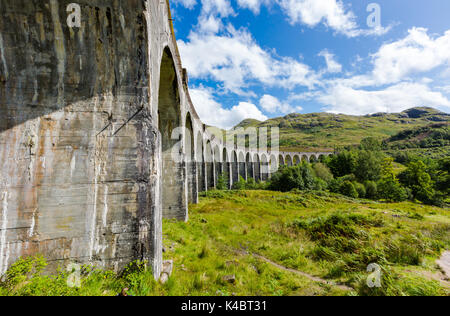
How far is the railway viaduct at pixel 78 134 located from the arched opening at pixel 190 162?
30.6 feet

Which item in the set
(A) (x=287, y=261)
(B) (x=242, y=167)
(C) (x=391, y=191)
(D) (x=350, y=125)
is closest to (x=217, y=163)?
(B) (x=242, y=167)

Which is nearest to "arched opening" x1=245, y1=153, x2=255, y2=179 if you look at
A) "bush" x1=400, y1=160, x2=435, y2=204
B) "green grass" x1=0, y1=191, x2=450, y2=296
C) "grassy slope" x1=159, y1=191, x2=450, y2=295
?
"bush" x1=400, y1=160, x2=435, y2=204

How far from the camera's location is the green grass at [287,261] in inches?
135

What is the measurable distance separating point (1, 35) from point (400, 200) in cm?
3706

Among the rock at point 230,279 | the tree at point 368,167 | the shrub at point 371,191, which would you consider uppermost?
the tree at point 368,167

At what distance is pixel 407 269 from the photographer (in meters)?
4.42

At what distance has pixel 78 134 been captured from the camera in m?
3.77

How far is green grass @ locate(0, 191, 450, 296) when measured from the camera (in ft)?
11.3

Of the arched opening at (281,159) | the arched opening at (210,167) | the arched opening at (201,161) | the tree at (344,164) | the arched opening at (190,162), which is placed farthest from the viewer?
the arched opening at (281,159)

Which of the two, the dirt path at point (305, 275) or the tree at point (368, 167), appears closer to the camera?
the dirt path at point (305, 275)

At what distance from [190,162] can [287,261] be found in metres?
9.68

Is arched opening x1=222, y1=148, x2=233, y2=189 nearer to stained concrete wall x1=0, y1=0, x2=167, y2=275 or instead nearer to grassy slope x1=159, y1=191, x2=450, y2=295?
grassy slope x1=159, y1=191, x2=450, y2=295

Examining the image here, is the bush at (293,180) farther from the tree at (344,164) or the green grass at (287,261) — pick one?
the green grass at (287,261)

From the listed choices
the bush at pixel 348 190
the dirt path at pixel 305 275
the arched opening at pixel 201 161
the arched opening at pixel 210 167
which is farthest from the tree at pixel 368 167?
the dirt path at pixel 305 275
